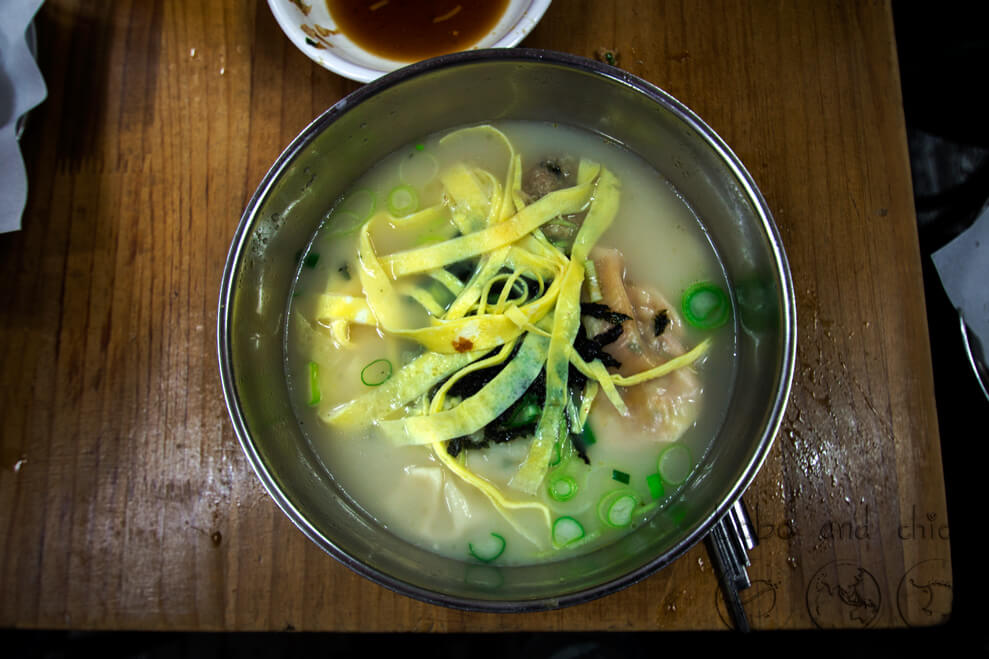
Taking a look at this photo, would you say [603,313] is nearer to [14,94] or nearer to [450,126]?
[450,126]

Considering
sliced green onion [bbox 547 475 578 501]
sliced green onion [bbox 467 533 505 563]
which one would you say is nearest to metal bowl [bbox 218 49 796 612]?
sliced green onion [bbox 467 533 505 563]

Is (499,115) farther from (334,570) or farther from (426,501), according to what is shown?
(334,570)

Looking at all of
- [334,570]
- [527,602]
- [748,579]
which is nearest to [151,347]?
[334,570]

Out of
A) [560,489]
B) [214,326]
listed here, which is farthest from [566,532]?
[214,326]

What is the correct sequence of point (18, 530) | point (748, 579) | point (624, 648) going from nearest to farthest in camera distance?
1. point (748, 579)
2. point (18, 530)
3. point (624, 648)

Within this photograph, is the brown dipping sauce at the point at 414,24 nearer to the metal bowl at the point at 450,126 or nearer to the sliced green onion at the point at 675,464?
the metal bowl at the point at 450,126
